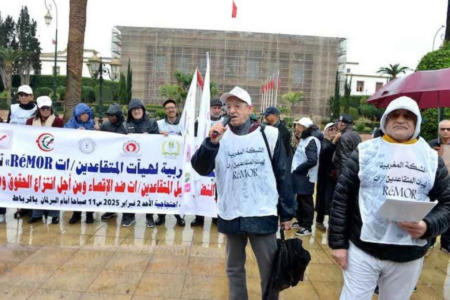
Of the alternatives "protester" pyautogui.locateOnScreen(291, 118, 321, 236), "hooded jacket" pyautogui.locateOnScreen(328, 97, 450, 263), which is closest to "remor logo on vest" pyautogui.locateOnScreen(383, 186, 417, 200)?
"hooded jacket" pyautogui.locateOnScreen(328, 97, 450, 263)

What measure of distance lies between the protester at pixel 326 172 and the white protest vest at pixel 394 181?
127 inches

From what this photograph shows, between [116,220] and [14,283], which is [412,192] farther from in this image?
[116,220]

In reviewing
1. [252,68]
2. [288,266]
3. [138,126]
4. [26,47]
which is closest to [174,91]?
[252,68]

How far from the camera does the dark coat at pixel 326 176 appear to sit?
539 cm

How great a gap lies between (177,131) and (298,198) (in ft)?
6.16

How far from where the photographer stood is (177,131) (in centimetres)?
545

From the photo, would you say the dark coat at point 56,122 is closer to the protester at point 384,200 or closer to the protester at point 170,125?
the protester at point 170,125

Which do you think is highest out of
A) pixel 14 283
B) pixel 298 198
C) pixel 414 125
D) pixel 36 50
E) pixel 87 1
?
pixel 36 50

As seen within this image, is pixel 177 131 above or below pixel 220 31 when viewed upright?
below

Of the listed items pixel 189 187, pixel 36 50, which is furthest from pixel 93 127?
pixel 36 50

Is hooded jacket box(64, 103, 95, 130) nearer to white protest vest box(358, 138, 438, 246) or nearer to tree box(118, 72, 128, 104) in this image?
white protest vest box(358, 138, 438, 246)

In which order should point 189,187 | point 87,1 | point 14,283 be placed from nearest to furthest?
point 14,283 → point 189,187 → point 87,1

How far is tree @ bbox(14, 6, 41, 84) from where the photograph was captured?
150ft

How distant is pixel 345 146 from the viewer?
468 centimetres
